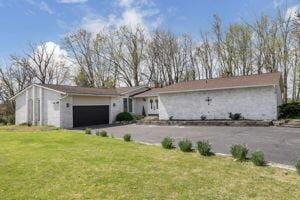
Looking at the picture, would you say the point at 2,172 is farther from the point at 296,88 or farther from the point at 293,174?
the point at 296,88

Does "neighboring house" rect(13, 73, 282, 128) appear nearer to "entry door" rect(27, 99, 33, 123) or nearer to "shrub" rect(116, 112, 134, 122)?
"entry door" rect(27, 99, 33, 123)

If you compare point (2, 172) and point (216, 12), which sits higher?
point (216, 12)

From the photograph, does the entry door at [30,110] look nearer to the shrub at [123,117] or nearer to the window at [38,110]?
the window at [38,110]

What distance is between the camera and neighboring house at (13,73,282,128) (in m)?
21.9

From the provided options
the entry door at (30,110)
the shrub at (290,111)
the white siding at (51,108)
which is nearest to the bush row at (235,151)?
the shrub at (290,111)

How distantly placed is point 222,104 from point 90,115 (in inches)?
441

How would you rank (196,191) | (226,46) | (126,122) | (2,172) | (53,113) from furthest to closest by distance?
1. (226,46)
2. (126,122)
3. (53,113)
4. (2,172)
5. (196,191)

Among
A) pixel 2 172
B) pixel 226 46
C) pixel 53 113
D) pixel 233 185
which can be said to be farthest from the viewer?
pixel 226 46

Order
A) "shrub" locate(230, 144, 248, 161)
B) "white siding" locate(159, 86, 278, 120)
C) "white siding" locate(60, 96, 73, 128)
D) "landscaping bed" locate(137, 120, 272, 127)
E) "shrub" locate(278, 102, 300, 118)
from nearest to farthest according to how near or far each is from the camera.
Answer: "shrub" locate(230, 144, 248, 161) < "landscaping bed" locate(137, 120, 272, 127) < "white siding" locate(159, 86, 278, 120) < "shrub" locate(278, 102, 300, 118) < "white siding" locate(60, 96, 73, 128)

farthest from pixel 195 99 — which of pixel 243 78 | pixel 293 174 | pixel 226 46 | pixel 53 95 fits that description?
pixel 293 174

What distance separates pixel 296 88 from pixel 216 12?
1396 cm

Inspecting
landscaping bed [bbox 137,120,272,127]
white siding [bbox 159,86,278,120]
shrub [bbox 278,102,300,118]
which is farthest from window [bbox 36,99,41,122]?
shrub [bbox 278,102,300,118]

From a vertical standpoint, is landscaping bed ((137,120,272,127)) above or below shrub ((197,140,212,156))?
above

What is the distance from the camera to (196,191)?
5.98 metres
